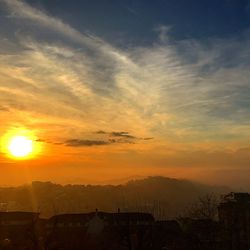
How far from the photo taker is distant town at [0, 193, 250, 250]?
56.7 meters

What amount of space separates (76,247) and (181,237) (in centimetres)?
1823

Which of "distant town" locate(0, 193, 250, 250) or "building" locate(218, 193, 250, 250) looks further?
"building" locate(218, 193, 250, 250)

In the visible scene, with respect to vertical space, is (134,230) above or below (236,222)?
below

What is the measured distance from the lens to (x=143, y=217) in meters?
81.3

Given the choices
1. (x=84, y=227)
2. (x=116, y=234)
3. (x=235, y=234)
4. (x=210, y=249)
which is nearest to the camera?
(x=210, y=249)

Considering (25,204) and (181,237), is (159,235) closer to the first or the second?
(181,237)

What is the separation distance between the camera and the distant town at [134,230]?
2234 inches

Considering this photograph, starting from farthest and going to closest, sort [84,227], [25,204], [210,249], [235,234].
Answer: [25,204] → [84,227] → [235,234] → [210,249]

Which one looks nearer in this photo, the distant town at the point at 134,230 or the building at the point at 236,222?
the distant town at the point at 134,230

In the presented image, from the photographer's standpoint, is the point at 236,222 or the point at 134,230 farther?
the point at 134,230

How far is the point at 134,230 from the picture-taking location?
71.4 metres

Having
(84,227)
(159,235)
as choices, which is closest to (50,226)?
(84,227)

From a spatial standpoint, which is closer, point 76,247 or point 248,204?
point 76,247

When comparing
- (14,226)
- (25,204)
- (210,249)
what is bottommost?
(210,249)
